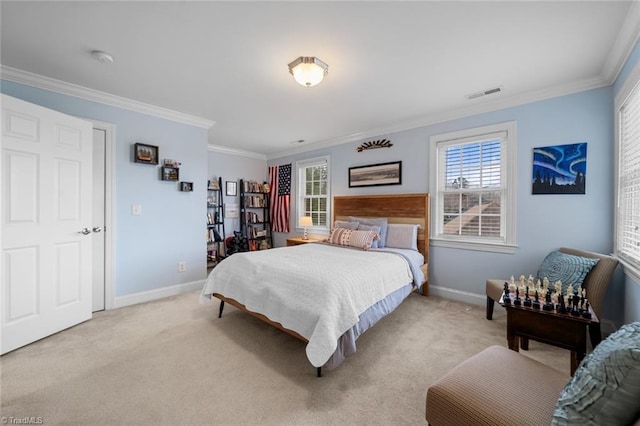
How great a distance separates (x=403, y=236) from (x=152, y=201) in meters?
3.37

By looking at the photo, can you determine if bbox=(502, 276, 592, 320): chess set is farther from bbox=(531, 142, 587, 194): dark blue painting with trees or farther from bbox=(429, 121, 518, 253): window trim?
bbox=(531, 142, 587, 194): dark blue painting with trees

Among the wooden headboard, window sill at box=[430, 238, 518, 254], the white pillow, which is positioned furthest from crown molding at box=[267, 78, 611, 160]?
window sill at box=[430, 238, 518, 254]

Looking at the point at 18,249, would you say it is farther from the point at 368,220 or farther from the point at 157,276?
the point at 368,220

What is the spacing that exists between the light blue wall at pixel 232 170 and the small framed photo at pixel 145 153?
6.01 ft

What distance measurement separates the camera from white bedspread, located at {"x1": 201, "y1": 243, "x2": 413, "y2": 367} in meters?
1.84

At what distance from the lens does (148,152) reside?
3.36 m

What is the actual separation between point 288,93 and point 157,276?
2871 millimetres

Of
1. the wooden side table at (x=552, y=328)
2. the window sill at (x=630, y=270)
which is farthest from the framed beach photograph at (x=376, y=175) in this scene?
the wooden side table at (x=552, y=328)

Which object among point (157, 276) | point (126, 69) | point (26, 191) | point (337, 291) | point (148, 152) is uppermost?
point (126, 69)

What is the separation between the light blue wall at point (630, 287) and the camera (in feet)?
6.28

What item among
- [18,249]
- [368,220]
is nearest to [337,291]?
[368,220]

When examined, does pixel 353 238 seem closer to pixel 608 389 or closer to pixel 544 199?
Result: pixel 544 199

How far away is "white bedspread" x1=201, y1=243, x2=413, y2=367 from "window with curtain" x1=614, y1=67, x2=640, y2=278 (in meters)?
1.76

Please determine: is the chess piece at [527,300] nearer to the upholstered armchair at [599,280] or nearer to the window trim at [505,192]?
the upholstered armchair at [599,280]
